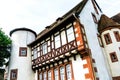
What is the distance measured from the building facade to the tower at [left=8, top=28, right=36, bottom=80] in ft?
1.25

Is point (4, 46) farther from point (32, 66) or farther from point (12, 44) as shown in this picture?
point (32, 66)

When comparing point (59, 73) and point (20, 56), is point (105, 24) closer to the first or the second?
point (59, 73)

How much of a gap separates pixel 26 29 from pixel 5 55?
490cm

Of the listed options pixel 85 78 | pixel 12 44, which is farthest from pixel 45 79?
pixel 12 44

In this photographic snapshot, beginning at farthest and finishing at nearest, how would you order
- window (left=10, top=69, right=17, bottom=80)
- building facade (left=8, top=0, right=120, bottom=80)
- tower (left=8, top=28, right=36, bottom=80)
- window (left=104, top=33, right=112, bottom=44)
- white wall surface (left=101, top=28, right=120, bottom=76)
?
tower (left=8, top=28, right=36, bottom=80)
window (left=10, top=69, right=17, bottom=80)
window (left=104, top=33, right=112, bottom=44)
white wall surface (left=101, top=28, right=120, bottom=76)
building facade (left=8, top=0, right=120, bottom=80)

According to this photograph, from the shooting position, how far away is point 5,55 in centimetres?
2134

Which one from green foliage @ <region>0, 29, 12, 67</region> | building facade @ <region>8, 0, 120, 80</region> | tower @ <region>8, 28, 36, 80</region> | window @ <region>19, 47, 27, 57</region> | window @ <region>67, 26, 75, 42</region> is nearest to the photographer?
building facade @ <region>8, 0, 120, 80</region>

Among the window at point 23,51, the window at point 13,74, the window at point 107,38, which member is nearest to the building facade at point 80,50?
the window at point 107,38

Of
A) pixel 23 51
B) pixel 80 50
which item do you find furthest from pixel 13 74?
pixel 80 50

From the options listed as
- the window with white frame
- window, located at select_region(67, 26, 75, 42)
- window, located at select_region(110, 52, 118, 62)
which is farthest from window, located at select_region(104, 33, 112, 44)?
the window with white frame

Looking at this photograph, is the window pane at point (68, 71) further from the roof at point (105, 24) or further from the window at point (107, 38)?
the roof at point (105, 24)

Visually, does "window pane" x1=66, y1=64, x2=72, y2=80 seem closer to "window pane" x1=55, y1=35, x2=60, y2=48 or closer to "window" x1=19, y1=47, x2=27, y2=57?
"window pane" x1=55, y1=35, x2=60, y2=48

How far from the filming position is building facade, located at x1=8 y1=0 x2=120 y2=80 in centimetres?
1467

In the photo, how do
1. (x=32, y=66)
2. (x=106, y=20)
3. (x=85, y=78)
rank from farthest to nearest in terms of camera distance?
(x=32, y=66) < (x=106, y=20) < (x=85, y=78)
